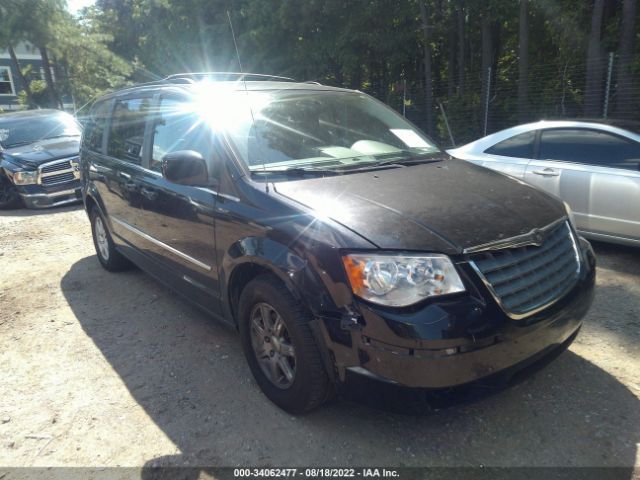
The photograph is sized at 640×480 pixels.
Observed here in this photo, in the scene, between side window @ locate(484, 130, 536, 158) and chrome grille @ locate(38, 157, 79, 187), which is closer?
side window @ locate(484, 130, 536, 158)

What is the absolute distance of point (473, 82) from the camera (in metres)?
13.2

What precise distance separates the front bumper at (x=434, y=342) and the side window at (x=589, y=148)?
3358 millimetres

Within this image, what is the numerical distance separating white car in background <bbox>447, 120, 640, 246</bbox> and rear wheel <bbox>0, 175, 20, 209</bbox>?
27.0 feet

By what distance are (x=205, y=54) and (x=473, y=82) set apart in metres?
10.8

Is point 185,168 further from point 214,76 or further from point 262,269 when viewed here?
point 214,76

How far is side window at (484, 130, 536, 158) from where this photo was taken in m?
5.54

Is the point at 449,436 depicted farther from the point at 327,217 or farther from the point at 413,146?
the point at 413,146

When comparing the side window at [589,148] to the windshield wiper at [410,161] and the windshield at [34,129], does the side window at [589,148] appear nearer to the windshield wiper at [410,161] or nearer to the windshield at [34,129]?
the windshield wiper at [410,161]

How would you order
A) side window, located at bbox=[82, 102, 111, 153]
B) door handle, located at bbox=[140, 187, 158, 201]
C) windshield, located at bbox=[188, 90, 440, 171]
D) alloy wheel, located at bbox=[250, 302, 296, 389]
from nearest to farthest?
alloy wheel, located at bbox=[250, 302, 296, 389], windshield, located at bbox=[188, 90, 440, 171], door handle, located at bbox=[140, 187, 158, 201], side window, located at bbox=[82, 102, 111, 153]

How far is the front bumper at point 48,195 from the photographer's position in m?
8.85

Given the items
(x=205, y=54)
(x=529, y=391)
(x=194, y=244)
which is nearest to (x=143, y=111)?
(x=194, y=244)

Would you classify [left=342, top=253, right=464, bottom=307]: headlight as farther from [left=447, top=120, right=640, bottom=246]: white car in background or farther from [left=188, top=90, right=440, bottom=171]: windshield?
[left=447, top=120, right=640, bottom=246]: white car in background

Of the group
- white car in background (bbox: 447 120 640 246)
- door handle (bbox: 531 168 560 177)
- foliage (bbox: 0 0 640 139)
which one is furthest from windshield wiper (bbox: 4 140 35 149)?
door handle (bbox: 531 168 560 177)

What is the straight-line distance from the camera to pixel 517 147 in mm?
5656
